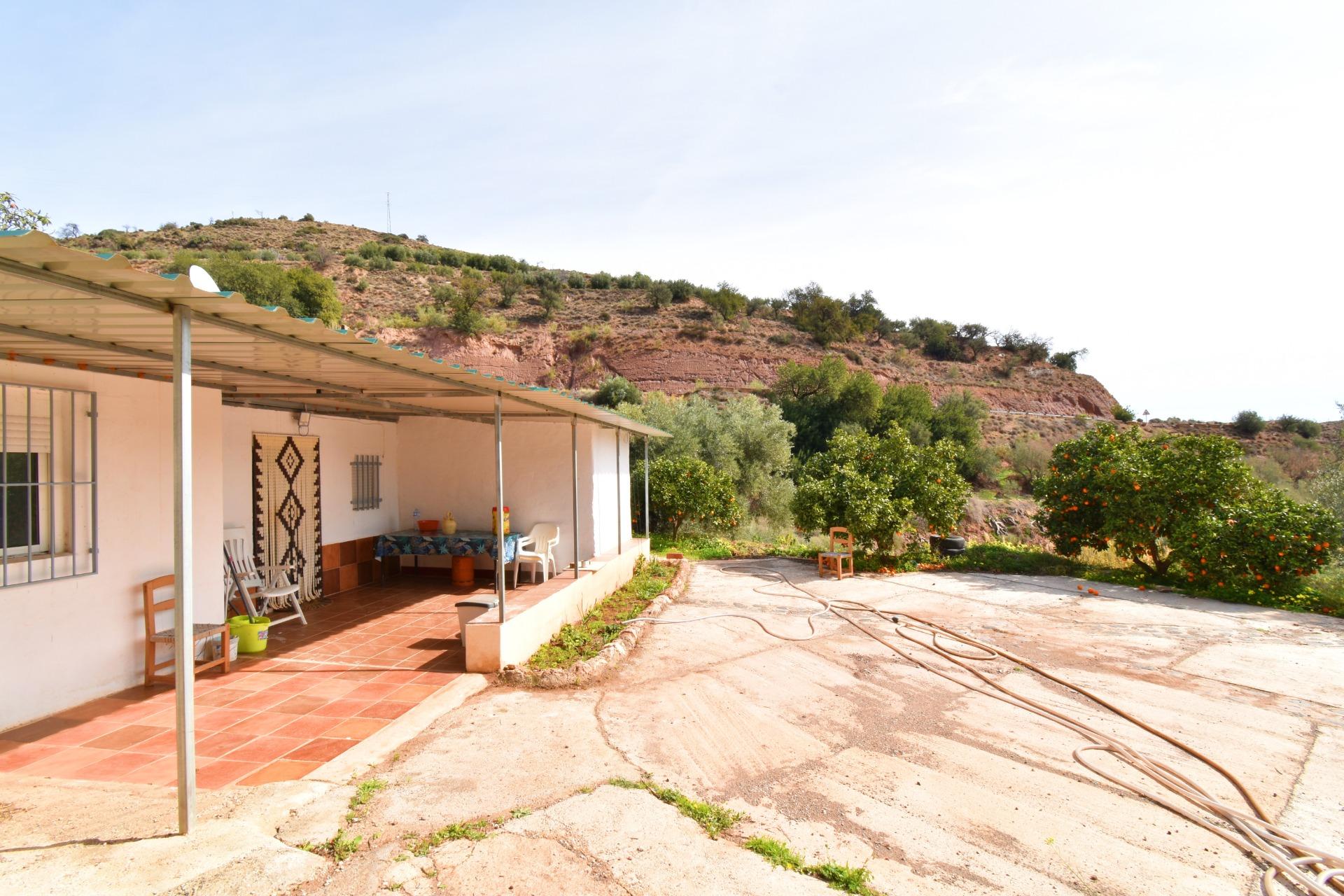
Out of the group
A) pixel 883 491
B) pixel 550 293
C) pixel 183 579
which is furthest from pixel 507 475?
pixel 550 293

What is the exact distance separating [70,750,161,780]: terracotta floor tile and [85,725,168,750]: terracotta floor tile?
142 millimetres

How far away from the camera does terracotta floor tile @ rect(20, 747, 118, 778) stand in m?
3.57

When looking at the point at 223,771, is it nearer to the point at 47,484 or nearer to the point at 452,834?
the point at 452,834

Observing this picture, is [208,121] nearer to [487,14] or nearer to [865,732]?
[487,14]

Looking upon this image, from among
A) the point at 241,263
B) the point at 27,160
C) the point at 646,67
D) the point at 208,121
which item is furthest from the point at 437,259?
the point at 646,67

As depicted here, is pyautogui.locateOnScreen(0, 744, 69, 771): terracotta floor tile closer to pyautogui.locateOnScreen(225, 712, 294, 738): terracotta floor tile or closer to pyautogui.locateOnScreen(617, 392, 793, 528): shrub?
pyautogui.locateOnScreen(225, 712, 294, 738): terracotta floor tile

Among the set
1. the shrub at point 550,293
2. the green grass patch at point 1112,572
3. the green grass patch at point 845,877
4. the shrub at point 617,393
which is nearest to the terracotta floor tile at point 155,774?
the green grass patch at point 845,877

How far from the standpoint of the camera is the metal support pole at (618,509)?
1081 centimetres

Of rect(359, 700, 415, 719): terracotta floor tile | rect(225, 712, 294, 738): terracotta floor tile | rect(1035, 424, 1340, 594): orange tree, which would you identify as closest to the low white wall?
rect(359, 700, 415, 719): terracotta floor tile

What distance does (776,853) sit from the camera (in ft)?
9.59

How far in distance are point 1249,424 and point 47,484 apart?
140 ft

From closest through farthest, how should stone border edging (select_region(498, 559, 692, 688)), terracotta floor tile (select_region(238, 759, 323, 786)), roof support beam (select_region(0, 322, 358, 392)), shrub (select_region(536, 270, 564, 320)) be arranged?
roof support beam (select_region(0, 322, 358, 392)), terracotta floor tile (select_region(238, 759, 323, 786)), stone border edging (select_region(498, 559, 692, 688)), shrub (select_region(536, 270, 564, 320))

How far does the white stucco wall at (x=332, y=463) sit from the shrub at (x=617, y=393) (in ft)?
51.4

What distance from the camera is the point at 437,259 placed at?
39.0 metres
